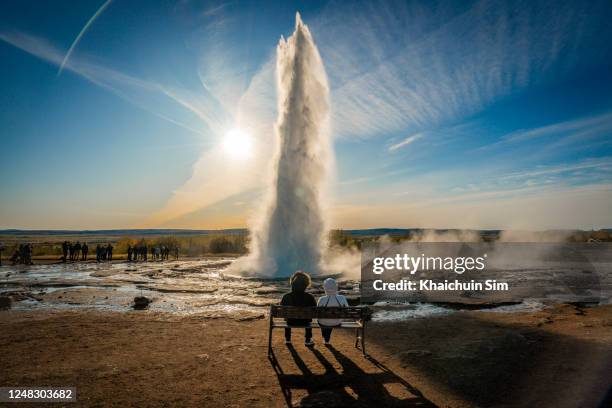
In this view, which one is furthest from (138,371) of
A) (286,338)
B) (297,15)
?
(297,15)

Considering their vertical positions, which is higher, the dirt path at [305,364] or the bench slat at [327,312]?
the bench slat at [327,312]

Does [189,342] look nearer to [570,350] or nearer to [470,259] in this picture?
[570,350]

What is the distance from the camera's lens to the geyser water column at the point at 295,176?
2662cm

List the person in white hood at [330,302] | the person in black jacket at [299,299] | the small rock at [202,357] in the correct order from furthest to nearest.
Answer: the person in black jacket at [299,299], the person in white hood at [330,302], the small rock at [202,357]

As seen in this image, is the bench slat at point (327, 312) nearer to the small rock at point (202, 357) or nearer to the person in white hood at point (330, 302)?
the person in white hood at point (330, 302)

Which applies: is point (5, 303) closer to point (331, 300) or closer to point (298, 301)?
point (298, 301)

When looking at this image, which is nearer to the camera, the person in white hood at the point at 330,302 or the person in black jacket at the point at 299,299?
the person in white hood at the point at 330,302

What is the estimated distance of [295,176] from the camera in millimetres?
28078

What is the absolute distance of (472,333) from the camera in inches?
365

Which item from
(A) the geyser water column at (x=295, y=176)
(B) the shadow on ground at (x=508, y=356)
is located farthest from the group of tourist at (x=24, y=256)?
(B) the shadow on ground at (x=508, y=356)

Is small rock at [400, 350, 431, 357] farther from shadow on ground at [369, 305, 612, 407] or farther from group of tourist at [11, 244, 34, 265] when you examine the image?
group of tourist at [11, 244, 34, 265]

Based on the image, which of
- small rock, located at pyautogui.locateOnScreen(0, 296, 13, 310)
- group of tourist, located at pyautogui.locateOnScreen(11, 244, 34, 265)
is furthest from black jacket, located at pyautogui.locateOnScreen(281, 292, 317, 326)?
group of tourist, located at pyautogui.locateOnScreen(11, 244, 34, 265)

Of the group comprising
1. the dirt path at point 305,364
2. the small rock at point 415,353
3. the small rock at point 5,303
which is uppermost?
the small rock at point 5,303

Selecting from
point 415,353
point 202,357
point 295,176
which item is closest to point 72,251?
point 295,176
